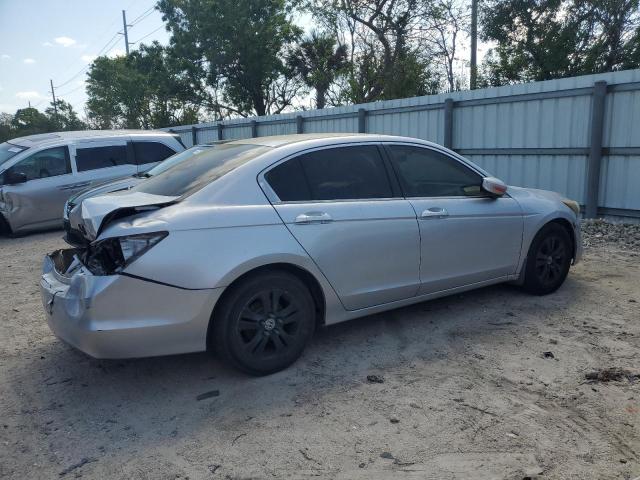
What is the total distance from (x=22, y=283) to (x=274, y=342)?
4.11m

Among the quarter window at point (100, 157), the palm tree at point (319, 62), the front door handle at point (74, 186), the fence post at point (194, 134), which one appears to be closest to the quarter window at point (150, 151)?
the quarter window at point (100, 157)

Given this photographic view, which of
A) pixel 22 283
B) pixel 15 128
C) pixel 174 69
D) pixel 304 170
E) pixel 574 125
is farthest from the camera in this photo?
pixel 15 128

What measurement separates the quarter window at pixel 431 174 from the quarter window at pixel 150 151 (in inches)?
279

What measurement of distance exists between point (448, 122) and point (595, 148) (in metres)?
2.82

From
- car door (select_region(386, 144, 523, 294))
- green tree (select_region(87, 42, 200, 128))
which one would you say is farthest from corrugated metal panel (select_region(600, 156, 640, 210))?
green tree (select_region(87, 42, 200, 128))

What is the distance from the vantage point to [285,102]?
3216 cm

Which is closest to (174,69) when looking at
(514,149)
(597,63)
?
(597,63)

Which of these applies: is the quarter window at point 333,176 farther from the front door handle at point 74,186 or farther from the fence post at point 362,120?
the fence post at point 362,120

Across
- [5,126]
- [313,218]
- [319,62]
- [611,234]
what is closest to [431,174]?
[313,218]

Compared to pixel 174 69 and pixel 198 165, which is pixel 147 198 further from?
pixel 174 69

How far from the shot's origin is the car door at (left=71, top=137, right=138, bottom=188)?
1010cm

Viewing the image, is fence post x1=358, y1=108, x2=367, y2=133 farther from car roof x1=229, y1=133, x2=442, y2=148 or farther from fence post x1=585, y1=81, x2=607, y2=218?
car roof x1=229, y1=133, x2=442, y2=148

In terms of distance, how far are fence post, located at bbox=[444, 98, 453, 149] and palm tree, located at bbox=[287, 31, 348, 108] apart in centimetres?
1615

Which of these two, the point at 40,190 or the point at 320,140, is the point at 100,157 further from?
the point at 320,140
